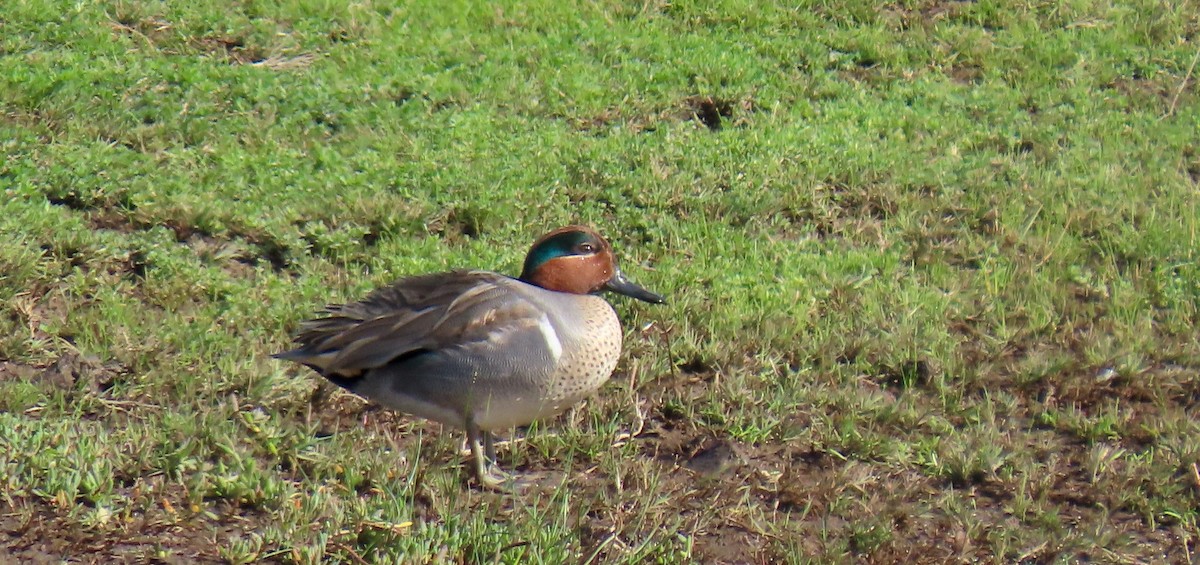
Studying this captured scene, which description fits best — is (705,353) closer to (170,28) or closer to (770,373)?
(770,373)

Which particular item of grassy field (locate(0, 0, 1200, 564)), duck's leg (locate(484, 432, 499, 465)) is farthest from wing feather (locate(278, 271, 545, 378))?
duck's leg (locate(484, 432, 499, 465))

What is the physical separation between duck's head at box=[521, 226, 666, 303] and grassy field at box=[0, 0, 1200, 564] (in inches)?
17.0

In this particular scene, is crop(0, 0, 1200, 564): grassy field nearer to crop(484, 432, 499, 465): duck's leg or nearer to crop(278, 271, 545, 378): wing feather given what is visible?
crop(484, 432, 499, 465): duck's leg

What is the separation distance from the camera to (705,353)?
16.3 ft

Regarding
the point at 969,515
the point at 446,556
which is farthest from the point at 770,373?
the point at 446,556

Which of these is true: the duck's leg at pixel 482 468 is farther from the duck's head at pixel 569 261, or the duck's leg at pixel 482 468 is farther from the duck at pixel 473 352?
the duck's head at pixel 569 261

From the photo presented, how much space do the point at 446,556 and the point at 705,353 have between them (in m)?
1.70

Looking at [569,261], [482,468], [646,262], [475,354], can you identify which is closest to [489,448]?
[482,468]

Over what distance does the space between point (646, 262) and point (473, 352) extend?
5.50ft

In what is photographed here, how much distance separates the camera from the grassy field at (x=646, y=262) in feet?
12.9

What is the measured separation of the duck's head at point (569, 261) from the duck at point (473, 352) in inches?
3.4

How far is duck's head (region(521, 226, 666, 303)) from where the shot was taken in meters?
4.42

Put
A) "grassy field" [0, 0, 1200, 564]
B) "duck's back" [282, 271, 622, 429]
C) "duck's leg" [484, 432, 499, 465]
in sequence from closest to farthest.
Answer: "grassy field" [0, 0, 1200, 564], "duck's back" [282, 271, 622, 429], "duck's leg" [484, 432, 499, 465]

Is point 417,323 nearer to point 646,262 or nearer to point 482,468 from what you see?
point 482,468
